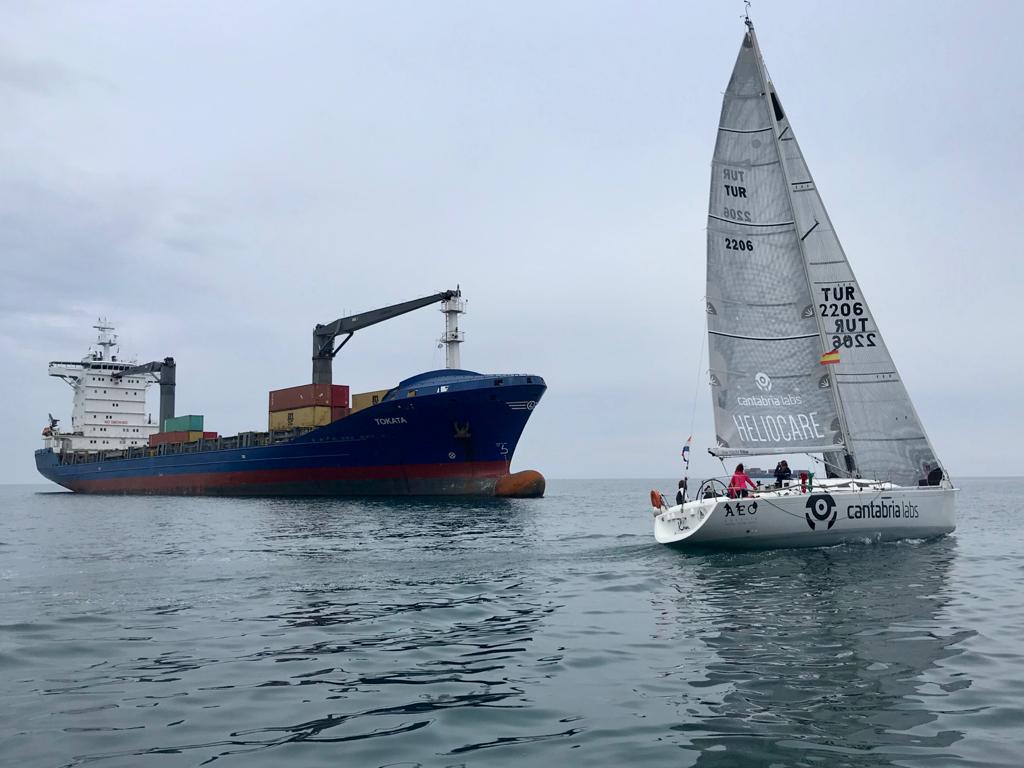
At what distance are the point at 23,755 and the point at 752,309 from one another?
17587 mm

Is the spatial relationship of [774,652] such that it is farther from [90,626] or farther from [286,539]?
[286,539]

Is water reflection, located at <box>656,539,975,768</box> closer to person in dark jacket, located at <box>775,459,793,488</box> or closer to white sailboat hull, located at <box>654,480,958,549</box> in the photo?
white sailboat hull, located at <box>654,480,958,549</box>

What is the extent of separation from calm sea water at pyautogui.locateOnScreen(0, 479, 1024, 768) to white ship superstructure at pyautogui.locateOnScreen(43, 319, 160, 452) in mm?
66327

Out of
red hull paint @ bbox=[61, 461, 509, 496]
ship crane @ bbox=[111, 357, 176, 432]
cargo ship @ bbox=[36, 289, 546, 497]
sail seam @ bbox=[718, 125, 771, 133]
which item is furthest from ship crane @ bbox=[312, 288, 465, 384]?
sail seam @ bbox=[718, 125, 771, 133]

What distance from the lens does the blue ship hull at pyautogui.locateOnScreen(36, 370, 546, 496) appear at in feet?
145

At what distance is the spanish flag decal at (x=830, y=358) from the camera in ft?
63.0

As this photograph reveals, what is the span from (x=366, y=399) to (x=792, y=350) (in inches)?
1381

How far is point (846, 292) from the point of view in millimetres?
20469

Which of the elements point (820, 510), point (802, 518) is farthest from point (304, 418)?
point (820, 510)

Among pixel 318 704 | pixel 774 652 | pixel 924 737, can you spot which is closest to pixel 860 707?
pixel 924 737

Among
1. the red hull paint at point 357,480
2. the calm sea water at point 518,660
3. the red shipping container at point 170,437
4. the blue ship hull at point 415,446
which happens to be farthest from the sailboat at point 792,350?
the red shipping container at point 170,437

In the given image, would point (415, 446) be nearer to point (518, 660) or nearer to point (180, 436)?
point (180, 436)

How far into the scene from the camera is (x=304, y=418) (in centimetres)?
5225

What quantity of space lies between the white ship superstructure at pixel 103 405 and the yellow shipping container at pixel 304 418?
32225 millimetres
